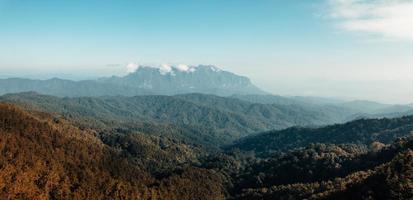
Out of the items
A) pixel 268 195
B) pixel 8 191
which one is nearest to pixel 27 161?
pixel 8 191

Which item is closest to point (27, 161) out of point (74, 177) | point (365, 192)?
point (74, 177)

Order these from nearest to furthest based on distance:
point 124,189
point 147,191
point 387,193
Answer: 1. point 387,193
2. point 124,189
3. point 147,191

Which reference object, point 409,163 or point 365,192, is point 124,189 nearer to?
point 365,192

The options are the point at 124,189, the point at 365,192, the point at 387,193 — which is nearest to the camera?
the point at 387,193

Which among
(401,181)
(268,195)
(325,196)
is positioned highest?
(401,181)

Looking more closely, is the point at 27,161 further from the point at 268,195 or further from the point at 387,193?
the point at 387,193

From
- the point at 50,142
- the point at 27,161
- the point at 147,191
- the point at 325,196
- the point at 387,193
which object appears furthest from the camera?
the point at 50,142

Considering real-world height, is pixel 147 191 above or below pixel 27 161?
below

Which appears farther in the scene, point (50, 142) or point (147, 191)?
point (50, 142)

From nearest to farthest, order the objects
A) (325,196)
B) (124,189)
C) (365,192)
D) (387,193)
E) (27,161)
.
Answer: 1. (387,193)
2. (365,192)
3. (325,196)
4. (27,161)
5. (124,189)
